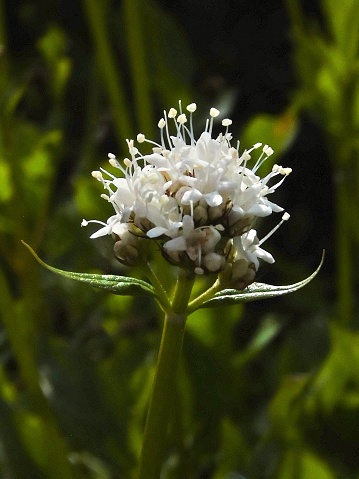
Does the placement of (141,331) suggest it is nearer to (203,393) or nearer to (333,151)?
(203,393)

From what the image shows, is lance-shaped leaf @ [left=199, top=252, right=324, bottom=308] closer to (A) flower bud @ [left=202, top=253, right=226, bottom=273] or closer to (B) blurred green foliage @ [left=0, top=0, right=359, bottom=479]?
(A) flower bud @ [left=202, top=253, right=226, bottom=273]

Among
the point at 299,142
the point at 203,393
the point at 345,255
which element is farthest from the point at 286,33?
the point at 203,393

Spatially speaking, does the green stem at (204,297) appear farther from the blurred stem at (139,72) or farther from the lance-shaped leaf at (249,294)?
the blurred stem at (139,72)

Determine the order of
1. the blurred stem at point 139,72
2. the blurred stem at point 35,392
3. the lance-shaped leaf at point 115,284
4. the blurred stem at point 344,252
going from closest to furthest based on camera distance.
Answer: the lance-shaped leaf at point 115,284
the blurred stem at point 35,392
the blurred stem at point 139,72
the blurred stem at point 344,252

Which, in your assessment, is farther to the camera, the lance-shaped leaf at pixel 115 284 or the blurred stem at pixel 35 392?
the blurred stem at pixel 35 392

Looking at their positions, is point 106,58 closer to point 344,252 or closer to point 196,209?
point 344,252

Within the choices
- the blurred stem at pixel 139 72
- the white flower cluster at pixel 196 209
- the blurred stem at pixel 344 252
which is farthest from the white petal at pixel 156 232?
the blurred stem at pixel 344 252

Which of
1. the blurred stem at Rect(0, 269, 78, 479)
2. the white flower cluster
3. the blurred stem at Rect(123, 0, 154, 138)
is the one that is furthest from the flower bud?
the blurred stem at Rect(123, 0, 154, 138)
